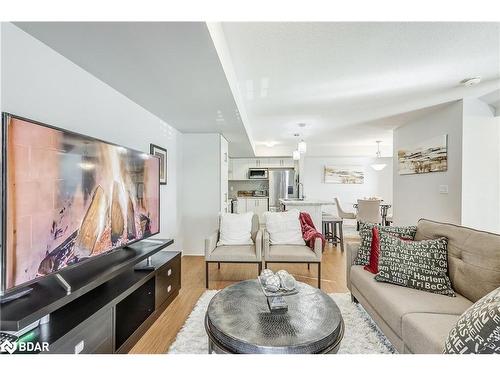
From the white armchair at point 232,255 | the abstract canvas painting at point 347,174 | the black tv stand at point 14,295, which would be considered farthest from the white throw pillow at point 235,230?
the abstract canvas painting at point 347,174

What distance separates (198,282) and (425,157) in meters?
4.08

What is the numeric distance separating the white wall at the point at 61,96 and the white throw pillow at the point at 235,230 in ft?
4.58

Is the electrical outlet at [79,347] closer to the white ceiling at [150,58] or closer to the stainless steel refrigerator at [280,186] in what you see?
the white ceiling at [150,58]

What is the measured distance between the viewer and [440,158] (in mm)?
3646

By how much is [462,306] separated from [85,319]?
2262 millimetres

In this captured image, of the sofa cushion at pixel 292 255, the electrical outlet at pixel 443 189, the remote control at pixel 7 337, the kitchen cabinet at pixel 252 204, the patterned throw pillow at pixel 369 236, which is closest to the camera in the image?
the remote control at pixel 7 337

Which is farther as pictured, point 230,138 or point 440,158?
point 230,138

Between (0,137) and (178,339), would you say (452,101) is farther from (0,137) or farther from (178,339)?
(0,137)

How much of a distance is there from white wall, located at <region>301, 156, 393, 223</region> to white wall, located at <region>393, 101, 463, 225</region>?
2.94 metres

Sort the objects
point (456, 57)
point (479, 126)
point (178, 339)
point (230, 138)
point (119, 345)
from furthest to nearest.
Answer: point (230, 138), point (479, 126), point (456, 57), point (178, 339), point (119, 345)

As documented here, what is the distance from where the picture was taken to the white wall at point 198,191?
4293mm

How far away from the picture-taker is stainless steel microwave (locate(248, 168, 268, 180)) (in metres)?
7.77

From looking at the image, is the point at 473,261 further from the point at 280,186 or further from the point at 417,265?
the point at 280,186

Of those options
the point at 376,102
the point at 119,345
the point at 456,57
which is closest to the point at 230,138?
the point at 376,102
